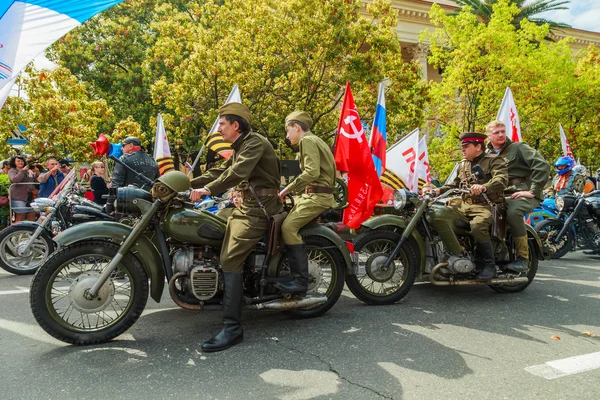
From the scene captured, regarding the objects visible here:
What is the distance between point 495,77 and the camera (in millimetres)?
16266

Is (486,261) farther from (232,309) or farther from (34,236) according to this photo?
(34,236)

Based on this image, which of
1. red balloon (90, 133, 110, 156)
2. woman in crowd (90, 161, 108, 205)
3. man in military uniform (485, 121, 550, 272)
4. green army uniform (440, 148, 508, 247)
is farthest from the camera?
woman in crowd (90, 161, 108, 205)

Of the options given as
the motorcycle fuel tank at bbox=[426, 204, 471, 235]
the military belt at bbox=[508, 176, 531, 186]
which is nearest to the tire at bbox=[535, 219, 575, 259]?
the military belt at bbox=[508, 176, 531, 186]

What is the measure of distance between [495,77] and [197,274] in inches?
602

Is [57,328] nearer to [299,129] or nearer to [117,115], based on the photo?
[299,129]

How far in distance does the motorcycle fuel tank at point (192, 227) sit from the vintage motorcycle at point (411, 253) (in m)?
1.60

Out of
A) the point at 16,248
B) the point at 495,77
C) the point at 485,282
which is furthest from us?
the point at 495,77

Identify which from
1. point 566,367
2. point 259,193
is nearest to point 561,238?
point 566,367

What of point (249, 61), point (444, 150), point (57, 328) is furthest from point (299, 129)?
point (444, 150)

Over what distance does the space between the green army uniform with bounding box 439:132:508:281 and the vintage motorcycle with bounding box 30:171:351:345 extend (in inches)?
83.0

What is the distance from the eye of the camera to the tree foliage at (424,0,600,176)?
1609 centimetres

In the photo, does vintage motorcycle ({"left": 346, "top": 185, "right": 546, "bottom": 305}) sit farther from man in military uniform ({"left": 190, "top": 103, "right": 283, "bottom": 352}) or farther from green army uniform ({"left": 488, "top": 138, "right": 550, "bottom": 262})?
man in military uniform ({"left": 190, "top": 103, "right": 283, "bottom": 352})

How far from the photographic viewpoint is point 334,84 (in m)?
13.9

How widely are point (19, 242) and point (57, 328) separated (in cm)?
400
